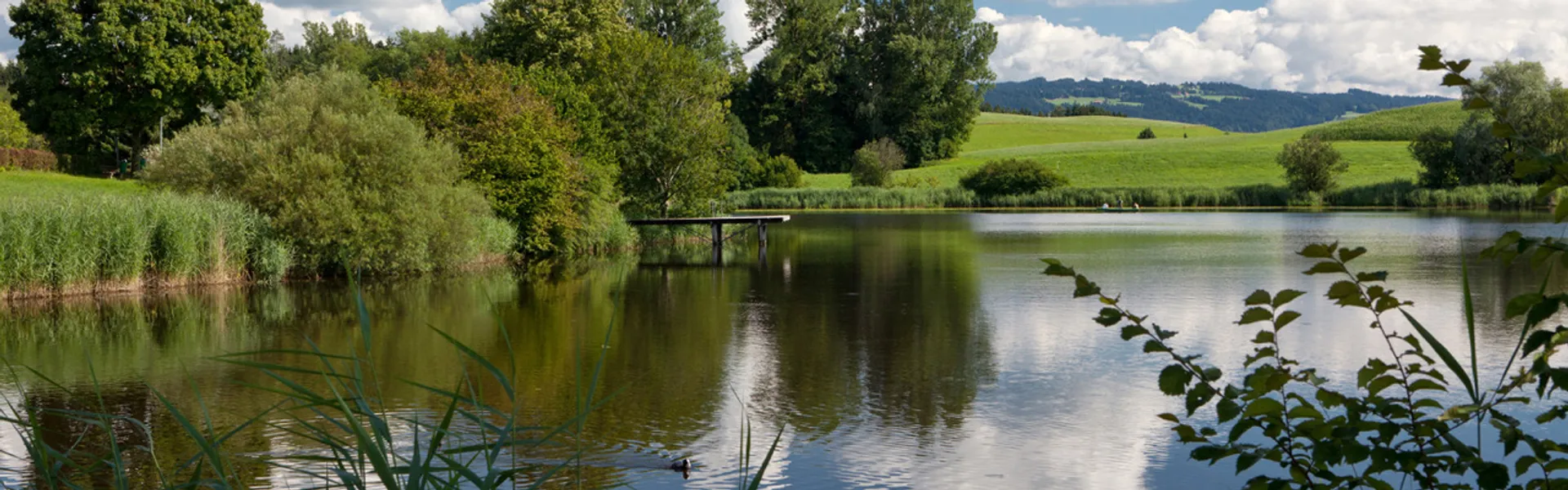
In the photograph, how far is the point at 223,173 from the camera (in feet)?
79.5

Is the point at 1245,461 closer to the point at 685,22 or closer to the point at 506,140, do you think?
the point at 506,140

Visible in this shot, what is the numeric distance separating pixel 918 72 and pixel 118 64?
159ft

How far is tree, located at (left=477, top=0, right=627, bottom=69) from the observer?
4778cm

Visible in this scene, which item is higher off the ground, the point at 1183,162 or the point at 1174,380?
the point at 1183,162

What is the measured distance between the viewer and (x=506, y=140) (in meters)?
29.0

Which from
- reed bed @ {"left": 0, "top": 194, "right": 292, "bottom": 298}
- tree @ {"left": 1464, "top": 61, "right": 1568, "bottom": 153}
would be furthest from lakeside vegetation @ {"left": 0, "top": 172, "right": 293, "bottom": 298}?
tree @ {"left": 1464, "top": 61, "right": 1568, "bottom": 153}

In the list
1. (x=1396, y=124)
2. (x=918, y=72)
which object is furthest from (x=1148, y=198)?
(x=1396, y=124)

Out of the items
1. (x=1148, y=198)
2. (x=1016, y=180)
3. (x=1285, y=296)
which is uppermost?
(x=1016, y=180)

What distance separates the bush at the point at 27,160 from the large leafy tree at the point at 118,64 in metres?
3.44

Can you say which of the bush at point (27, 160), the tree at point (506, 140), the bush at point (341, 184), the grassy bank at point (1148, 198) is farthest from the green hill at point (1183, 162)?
the bush at point (341, 184)

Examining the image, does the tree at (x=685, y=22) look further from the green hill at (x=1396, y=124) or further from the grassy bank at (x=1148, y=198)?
the green hill at (x=1396, y=124)

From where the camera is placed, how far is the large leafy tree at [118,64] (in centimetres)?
4919

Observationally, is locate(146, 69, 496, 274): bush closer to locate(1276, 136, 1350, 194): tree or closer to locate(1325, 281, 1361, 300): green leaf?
locate(1325, 281, 1361, 300): green leaf

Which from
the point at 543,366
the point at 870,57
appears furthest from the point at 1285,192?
the point at 543,366
